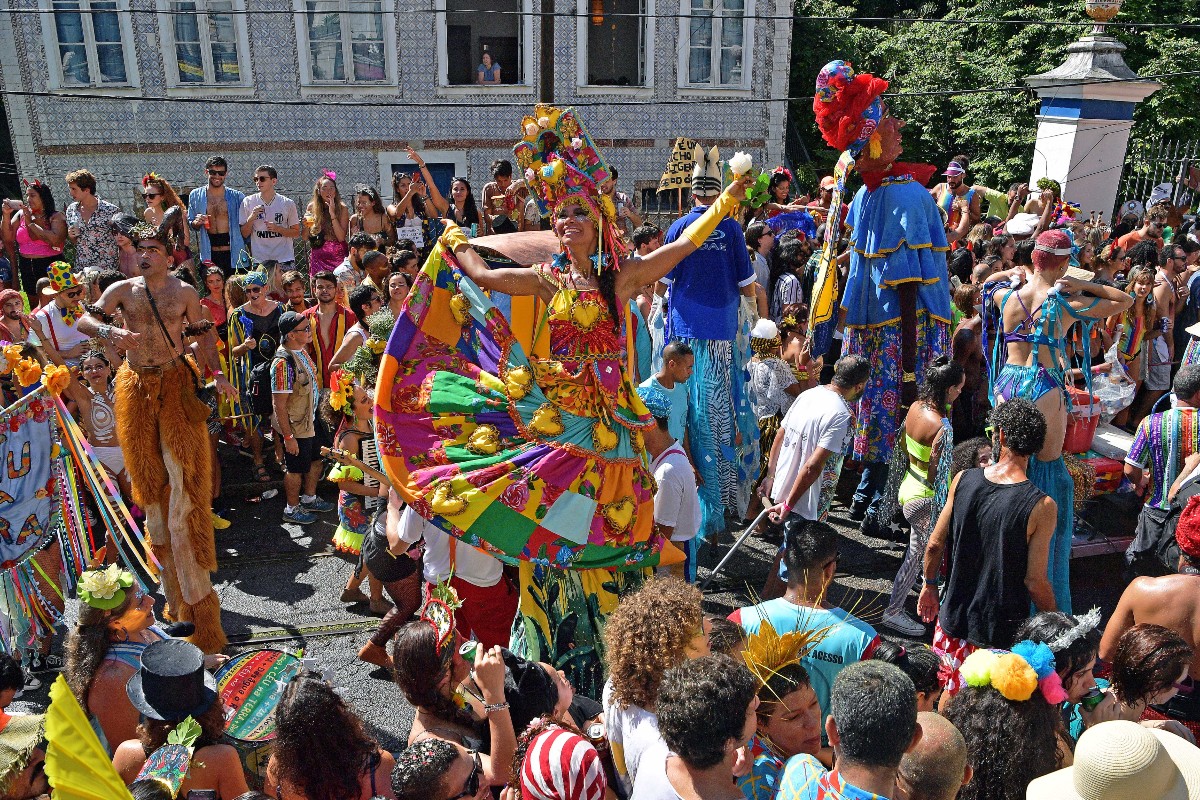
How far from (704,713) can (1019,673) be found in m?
1.14

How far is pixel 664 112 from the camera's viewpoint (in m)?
17.3

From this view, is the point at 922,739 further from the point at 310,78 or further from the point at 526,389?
the point at 310,78

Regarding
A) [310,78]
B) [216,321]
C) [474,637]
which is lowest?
[474,637]

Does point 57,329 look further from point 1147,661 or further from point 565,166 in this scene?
point 1147,661

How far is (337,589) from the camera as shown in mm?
6273

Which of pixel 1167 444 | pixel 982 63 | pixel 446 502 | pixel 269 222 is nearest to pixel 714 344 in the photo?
pixel 1167 444

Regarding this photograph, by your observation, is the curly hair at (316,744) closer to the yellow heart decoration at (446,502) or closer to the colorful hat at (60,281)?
the yellow heart decoration at (446,502)

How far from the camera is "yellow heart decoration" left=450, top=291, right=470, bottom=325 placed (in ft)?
15.8

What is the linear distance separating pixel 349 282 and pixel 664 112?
10104 millimetres

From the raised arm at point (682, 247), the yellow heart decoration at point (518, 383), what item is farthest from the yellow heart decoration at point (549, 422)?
the raised arm at point (682, 247)

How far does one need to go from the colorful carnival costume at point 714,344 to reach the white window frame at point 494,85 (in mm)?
10724

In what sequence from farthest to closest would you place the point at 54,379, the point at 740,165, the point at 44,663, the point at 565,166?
the point at 44,663 → the point at 54,379 → the point at 740,165 → the point at 565,166

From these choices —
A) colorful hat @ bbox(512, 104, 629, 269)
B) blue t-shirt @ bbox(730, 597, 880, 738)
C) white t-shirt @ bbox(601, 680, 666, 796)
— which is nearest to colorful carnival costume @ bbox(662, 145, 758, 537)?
colorful hat @ bbox(512, 104, 629, 269)

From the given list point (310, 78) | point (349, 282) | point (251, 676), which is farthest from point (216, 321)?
point (310, 78)
